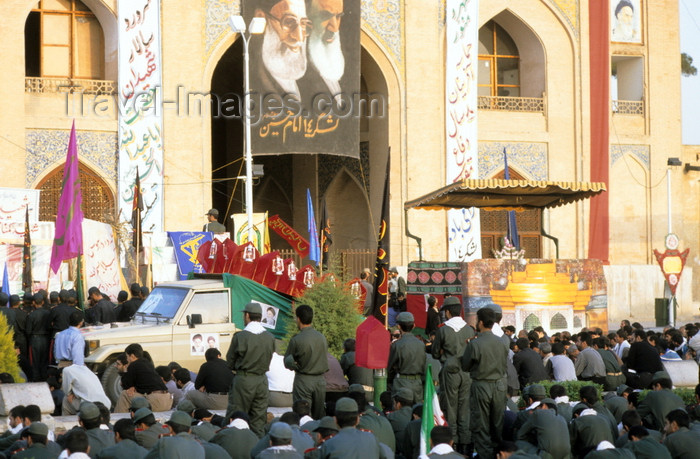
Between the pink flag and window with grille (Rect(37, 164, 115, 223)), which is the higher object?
window with grille (Rect(37, 164, 115, 223))

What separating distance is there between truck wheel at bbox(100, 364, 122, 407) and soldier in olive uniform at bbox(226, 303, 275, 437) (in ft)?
8.04

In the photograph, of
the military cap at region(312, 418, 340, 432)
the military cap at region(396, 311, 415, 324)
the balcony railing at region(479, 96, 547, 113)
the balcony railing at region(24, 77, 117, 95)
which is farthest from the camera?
the balcony railing at region(479, 96, 547, 113)

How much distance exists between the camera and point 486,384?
33.9 ft

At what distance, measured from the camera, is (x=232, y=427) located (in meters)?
8.62

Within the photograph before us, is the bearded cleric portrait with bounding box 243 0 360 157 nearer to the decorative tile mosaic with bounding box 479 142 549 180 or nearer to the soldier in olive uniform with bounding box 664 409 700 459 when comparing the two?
the decorative tile mosaic with bounding box 479 142 549 180

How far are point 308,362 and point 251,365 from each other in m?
0.61

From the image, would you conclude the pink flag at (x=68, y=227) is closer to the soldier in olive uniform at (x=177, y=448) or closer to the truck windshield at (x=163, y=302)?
the truck windshield at (x=163, y=302)

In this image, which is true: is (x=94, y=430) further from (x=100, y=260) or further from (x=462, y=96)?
(x=462, y=96)

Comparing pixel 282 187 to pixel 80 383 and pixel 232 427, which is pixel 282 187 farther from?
pixel 232 427

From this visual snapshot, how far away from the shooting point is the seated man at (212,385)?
1167cm

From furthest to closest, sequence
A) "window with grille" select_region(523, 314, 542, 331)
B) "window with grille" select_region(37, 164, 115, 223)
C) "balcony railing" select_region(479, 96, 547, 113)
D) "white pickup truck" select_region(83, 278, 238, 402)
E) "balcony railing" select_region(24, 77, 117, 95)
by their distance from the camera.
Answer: "balcony railing" select_region(479, 96, 547, 113)
"balcony railing" select_region(24, 77, 117, 95)
"window with grille" select_region(37, 164, 115, 223)
"window with grille" select_region(523, 314, 542, 331)
"white pickup truck" select_region(83, 278, 238, 402)

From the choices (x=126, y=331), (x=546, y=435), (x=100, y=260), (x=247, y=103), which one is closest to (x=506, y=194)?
(x=247, y=103)

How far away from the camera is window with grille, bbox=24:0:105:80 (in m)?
23.8

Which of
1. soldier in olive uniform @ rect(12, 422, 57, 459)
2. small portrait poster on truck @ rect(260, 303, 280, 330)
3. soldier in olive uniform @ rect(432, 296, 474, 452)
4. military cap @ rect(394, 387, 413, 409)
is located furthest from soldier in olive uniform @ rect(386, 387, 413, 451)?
small portrait poster on truck @ rect(260, 303, 280, 330)
